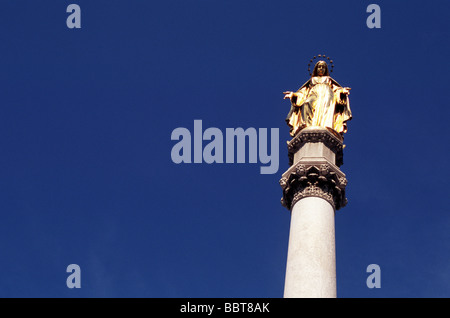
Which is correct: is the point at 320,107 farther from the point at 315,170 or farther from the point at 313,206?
the point at 313,206

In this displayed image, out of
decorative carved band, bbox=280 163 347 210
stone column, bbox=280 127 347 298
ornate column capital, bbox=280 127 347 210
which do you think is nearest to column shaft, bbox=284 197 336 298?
stone column, bbox=280 127 347 298

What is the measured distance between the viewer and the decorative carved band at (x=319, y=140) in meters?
31.5

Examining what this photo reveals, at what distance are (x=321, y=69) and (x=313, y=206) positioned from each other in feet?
25.7

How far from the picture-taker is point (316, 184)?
29.8 metres

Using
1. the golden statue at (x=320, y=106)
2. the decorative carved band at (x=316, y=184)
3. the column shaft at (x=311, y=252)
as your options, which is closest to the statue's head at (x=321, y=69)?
the golden statue at (x=320, y=106)

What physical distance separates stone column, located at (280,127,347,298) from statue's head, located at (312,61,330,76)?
366 centimetres

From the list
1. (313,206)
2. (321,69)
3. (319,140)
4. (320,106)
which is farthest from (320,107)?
(313,206)

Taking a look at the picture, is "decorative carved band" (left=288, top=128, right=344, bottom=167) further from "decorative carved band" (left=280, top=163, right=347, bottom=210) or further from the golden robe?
"decorative carved band" (left=280, top=163, right=347, bottom=210)

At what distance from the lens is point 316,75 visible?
3500 cm

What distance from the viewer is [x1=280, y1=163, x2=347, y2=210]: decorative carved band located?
29.6m

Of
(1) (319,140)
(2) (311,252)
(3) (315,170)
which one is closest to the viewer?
(2) (311,252)

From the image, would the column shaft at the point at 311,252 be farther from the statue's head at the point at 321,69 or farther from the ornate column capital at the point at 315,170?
the statue's head at the point at 321,69
